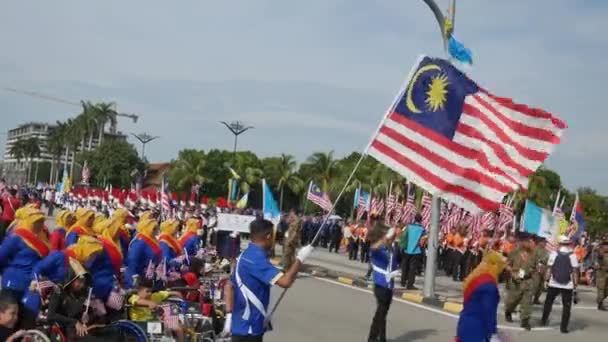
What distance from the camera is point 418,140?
905 cm

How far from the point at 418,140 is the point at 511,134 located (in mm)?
1351

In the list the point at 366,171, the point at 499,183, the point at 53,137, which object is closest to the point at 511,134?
the point at 499,183

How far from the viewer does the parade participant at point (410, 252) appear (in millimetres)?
18062

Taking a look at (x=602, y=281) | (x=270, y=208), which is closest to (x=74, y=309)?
(x=602, y=281)

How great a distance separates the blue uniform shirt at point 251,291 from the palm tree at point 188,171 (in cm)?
7802

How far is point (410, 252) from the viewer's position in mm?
18312

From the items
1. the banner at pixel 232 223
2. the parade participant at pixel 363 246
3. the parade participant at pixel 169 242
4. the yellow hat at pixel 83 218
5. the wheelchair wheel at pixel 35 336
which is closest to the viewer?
the wheelchair wheel at pixel 35 336

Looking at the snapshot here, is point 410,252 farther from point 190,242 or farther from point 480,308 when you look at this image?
point 480,308

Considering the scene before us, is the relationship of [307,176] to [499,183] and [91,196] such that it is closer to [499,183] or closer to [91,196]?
[91,196]

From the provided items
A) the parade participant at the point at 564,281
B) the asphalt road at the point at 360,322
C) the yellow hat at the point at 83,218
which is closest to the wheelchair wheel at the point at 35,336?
the yellow hat at the point at 83,218

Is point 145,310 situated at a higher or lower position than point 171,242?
lower

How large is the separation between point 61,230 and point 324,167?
214ft

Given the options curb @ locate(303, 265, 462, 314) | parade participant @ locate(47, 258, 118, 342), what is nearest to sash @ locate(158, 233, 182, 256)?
parade participant @ locate(47, 258, 118, 342)

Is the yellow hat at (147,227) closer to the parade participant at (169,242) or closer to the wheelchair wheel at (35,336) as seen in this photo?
the parade participant at (169,242)
